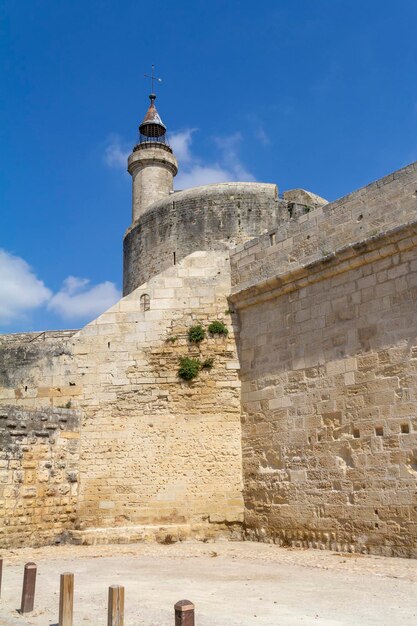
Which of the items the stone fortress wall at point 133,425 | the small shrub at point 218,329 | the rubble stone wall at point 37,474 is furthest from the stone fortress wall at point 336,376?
the rubble stone wall at point 37,474

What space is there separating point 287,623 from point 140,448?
5901 mm

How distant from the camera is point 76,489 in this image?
10266mm

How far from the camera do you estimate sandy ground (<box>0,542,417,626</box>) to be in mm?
5016

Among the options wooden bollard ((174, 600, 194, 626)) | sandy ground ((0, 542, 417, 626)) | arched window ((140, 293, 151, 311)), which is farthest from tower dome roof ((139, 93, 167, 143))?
wooden bollard ((174, 600, 194, 626))

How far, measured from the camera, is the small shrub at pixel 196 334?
427 inches

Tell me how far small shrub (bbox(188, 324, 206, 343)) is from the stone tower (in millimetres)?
8391

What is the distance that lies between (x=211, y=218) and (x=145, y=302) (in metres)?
4.61

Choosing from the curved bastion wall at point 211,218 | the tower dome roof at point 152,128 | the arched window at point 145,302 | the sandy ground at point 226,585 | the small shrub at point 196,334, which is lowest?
the sandy ground at point 226,585

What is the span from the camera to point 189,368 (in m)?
10.6

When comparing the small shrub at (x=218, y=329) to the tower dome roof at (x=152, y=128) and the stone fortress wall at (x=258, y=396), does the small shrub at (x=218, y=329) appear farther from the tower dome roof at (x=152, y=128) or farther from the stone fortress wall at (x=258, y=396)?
the tower dome roof at (x=152, y=128)

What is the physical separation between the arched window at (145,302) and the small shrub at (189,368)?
1158 millimetres

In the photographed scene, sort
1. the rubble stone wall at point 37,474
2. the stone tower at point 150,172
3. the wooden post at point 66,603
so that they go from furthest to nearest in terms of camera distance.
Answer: the stone tower at point 150,172
the rubble stone wall at point 37,474
the wooden post at point 66,603

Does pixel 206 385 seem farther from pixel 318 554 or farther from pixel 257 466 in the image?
pixel 318 554

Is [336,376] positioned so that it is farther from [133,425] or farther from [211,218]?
[211,218]
